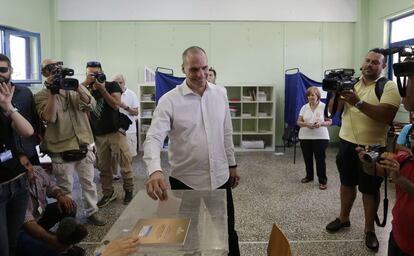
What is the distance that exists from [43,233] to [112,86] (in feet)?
6.09

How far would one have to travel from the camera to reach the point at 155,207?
150cm

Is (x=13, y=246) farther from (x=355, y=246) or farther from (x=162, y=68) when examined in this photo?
(x=162, y=68)

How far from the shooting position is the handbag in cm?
281

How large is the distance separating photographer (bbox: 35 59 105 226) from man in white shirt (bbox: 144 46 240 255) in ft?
3.55

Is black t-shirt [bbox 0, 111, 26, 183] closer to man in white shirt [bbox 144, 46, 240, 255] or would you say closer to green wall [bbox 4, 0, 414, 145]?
man in white shirt [bbox 144, 46, 240, 255]

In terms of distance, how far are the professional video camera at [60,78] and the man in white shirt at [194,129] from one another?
985 millimetres

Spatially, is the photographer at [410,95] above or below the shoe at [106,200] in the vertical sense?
above

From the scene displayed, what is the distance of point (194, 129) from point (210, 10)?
219 inches

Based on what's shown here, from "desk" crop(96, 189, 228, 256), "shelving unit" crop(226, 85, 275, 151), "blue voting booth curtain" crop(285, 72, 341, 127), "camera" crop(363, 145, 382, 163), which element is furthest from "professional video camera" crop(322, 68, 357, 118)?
"shelving unit" crop(226, 85, 275, 151)

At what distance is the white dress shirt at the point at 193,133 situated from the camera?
201 centimetres

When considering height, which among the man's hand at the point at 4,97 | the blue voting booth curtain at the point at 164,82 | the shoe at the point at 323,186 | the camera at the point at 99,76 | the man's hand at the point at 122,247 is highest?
the blue voting booth curtain at the point at 164,82

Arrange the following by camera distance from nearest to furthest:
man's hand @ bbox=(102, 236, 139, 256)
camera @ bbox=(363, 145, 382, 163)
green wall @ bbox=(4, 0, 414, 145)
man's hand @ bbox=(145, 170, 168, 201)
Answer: man's hand @ bbox=(102, 236, 139, 256) → man's hand @ bbox=(145, 170, 168, 201) → camera @ bbox=(363, 145, 382, 163) → green wall @ bbox=(4, 0, 414, 145)

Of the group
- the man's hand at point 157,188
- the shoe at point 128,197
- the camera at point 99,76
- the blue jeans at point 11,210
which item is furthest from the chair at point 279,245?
the shoe at point 128,197

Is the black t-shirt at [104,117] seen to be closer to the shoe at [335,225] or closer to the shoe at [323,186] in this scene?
the shoe at [335,225]
